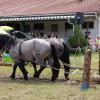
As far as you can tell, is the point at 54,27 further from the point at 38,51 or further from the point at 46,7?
the point at 38,51

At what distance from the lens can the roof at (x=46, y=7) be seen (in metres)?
34.6

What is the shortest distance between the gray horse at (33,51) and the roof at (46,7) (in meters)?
18.7

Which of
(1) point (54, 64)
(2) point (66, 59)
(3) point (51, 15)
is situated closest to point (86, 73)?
(1) point (54, 64)

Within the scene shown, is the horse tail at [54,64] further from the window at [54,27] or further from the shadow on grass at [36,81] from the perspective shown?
the window at [54,27]

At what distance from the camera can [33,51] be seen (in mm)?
14742

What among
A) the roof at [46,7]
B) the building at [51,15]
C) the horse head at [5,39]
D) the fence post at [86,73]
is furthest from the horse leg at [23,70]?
the roof at [46,7]

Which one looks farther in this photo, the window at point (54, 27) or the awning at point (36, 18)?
the window at point (54, 27)

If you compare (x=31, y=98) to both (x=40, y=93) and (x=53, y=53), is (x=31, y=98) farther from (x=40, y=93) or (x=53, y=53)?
(x=53, y=53)

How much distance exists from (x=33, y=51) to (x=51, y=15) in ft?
65.3

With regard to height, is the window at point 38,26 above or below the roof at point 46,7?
below

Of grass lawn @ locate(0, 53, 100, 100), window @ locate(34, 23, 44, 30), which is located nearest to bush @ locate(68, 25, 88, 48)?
window @ locate(34, 23, 44, 30)

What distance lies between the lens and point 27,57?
49.1 ft

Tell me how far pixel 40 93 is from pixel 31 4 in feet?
94.0

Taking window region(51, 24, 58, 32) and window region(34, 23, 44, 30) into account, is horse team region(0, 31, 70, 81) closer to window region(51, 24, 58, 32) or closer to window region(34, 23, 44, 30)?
window region(51, 24, 58, 32)
